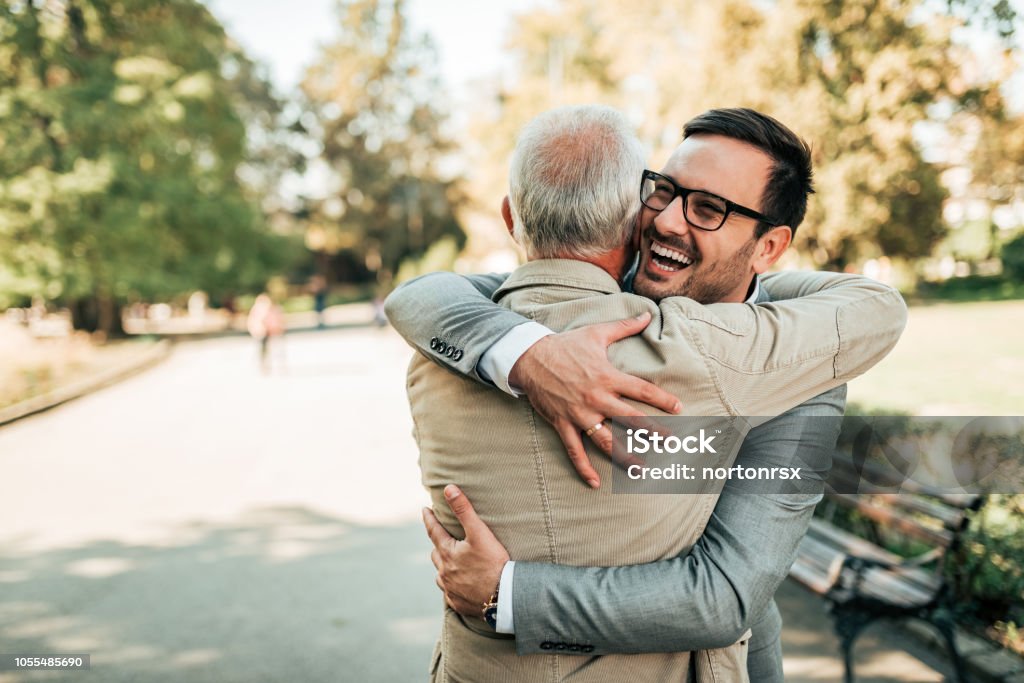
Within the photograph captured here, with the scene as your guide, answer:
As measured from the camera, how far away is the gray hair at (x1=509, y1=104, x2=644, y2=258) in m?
1.42

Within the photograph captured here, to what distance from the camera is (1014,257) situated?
7453mm

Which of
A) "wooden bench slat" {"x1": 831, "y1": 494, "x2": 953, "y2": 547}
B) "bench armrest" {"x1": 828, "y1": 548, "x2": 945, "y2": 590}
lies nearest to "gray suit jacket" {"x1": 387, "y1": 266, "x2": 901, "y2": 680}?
"bench armrest" {"x1": 828, "y1": 548, "x2": 945, "y2": 590}

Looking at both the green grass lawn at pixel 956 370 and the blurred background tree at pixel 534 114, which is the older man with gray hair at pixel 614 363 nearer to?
the green grass lawn at pixel 956 370

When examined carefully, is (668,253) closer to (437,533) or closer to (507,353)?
(507,353)

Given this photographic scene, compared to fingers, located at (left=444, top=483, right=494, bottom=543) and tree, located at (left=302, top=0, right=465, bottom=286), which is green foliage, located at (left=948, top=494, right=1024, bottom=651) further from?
tree, located at (left=302, top=0, right=465, bottom=286)

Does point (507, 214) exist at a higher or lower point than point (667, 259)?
higher

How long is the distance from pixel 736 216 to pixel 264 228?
30.4 metres

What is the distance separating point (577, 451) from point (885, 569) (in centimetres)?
349

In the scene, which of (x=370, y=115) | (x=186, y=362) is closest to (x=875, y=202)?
(x=186, y=362)

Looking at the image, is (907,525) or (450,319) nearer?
(450,319)

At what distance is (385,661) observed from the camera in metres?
4.03

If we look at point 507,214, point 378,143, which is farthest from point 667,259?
point 378,143

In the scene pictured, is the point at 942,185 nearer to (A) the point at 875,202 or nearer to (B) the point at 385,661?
(A) the point at 875,202

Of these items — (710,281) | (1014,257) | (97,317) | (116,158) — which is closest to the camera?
(710,281)
